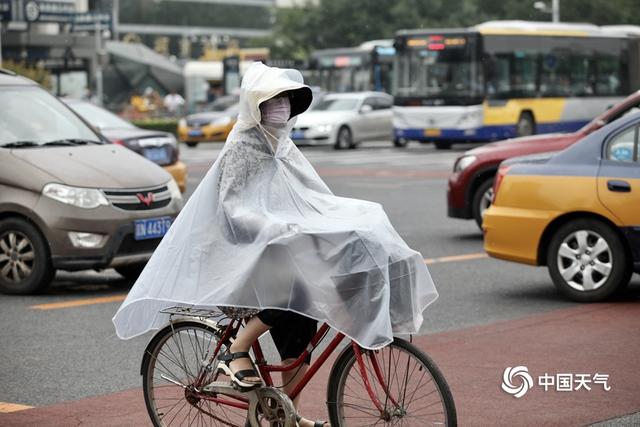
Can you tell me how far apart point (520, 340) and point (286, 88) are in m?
3.74

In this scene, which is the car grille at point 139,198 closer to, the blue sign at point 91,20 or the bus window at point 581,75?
the bus window at point 581,75

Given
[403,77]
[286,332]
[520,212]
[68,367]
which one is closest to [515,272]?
[520,212]

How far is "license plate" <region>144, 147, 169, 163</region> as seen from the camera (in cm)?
1677

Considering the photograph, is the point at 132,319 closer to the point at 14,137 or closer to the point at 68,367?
the point at 68,367

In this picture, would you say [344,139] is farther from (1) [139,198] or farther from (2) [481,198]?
(1) [139,198]

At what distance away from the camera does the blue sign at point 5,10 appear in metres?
50.0

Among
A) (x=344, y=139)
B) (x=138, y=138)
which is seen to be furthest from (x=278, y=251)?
(x=344, y=139)

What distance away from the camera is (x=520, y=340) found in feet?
27.8

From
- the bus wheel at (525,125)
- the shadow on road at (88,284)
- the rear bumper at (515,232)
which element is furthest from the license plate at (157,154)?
the bus wheel at (525,125)

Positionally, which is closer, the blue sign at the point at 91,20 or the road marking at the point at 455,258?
the road marking at the point at 455,258

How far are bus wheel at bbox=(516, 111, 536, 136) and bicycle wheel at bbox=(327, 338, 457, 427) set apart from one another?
96.4 feet

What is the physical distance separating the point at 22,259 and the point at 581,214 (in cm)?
447

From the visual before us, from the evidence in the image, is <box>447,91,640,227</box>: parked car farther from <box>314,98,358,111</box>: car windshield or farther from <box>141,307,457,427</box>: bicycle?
<box>314,98,358,111</box>: car windshield

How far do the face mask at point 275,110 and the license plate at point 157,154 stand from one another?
1147 cm
